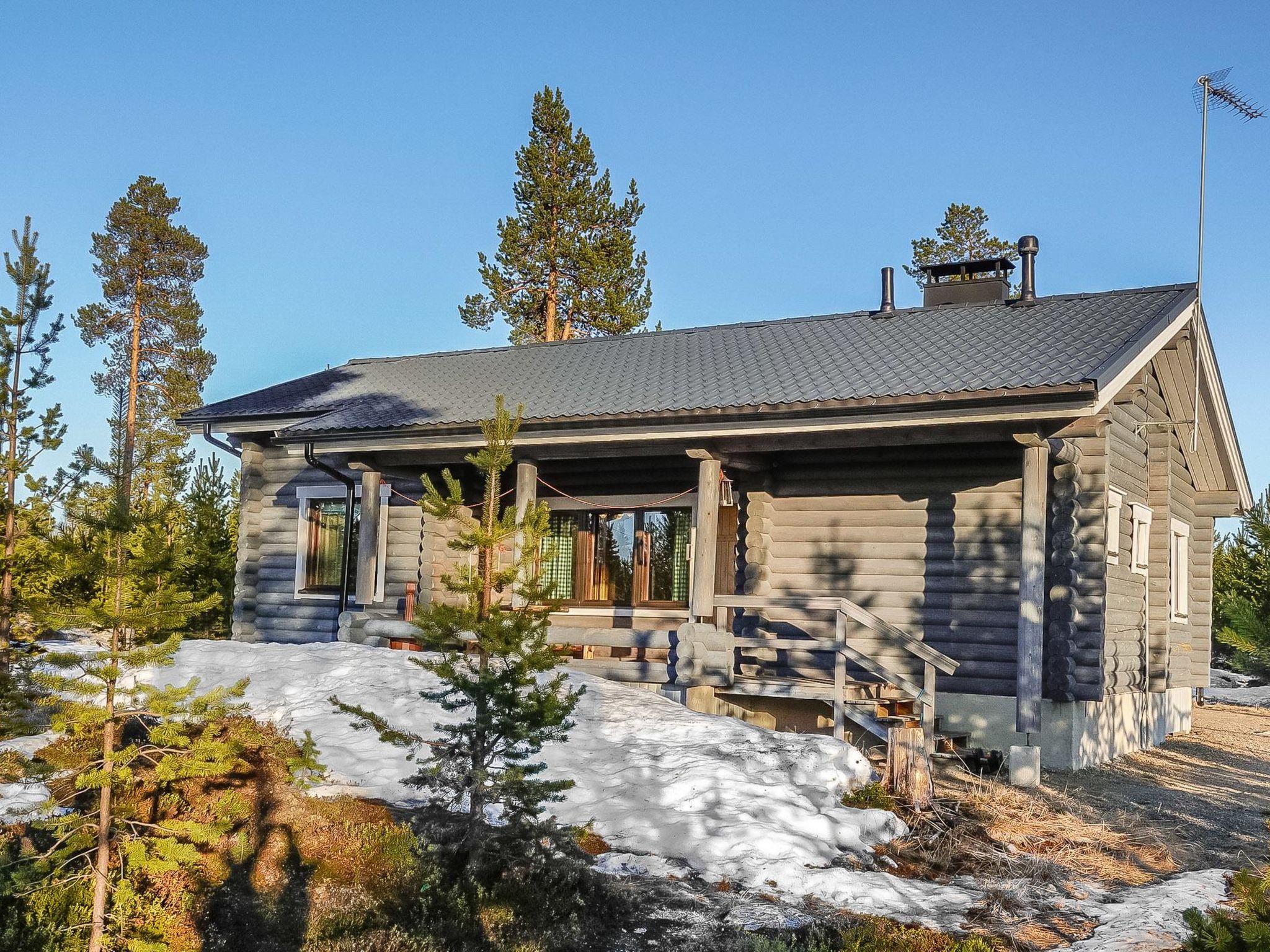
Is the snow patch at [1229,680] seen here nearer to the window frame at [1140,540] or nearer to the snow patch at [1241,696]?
the snow patch at [1241,696]

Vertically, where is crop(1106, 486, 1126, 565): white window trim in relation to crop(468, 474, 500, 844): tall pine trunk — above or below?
above

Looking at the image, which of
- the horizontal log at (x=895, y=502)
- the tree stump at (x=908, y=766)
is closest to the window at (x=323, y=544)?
the horizontal log at (x=895, y=502)

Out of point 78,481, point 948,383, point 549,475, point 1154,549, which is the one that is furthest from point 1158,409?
point 78,481

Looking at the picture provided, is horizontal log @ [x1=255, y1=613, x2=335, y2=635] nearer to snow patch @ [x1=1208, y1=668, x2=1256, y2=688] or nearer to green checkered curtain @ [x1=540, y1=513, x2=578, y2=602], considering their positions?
green checkered curtain @ [x1=540, y1=513, x2=578, y2=602]

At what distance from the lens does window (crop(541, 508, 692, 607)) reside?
15453 millimetres

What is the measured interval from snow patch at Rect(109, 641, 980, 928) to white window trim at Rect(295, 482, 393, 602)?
4015 mm

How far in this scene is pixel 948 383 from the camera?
1203 centimetres

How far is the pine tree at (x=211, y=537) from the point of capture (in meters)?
21.2

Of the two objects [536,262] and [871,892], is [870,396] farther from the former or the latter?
[536,262]

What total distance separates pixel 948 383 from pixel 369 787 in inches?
268

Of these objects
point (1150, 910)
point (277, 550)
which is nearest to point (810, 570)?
point (1150, 910)

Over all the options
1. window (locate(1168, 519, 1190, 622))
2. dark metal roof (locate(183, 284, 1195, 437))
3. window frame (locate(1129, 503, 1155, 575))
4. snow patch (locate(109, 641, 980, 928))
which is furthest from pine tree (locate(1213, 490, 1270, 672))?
window (locate(1168, 519, 1190, 622))

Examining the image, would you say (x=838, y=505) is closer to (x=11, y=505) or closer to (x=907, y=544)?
(x=907, y=544)

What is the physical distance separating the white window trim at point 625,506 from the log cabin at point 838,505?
0.15ft
